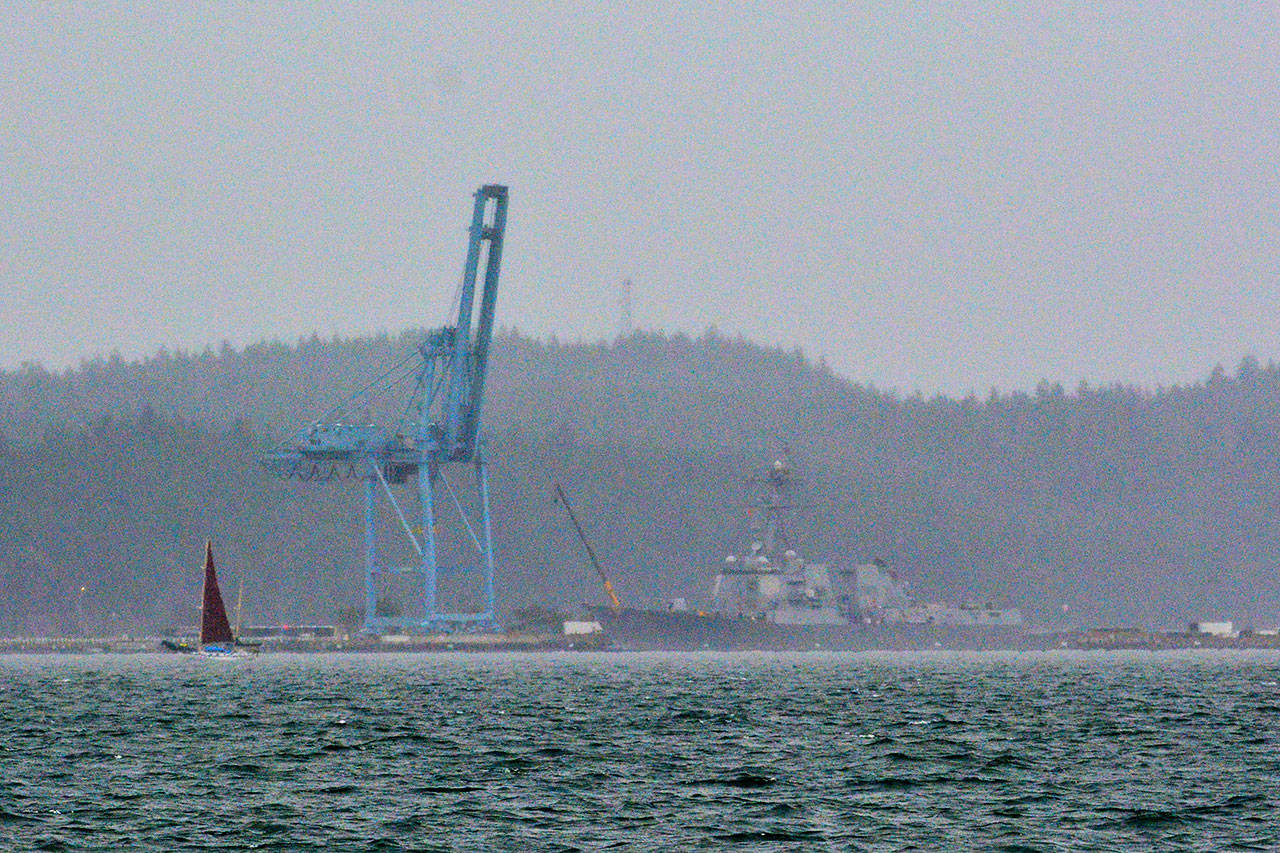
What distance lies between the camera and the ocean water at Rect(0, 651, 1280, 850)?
40.6 metres

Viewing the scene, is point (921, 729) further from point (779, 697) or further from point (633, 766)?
point (779, 697)

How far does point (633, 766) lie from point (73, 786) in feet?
45.1

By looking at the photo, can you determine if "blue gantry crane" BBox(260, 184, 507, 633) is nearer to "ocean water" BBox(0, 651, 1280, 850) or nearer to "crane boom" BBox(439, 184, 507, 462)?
"crane boom" BBox(439, 184, 507, 462)

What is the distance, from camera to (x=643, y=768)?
5397cm

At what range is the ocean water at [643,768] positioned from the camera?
133ft

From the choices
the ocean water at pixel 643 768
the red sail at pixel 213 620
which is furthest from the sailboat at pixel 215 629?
the ocean water at pixel 643 768

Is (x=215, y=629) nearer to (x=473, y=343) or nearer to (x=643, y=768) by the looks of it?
(x=473, y=343)

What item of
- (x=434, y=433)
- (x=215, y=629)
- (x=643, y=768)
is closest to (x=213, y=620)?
(x=215, y=629)

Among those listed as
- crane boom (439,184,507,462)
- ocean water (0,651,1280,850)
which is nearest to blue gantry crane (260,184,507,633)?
crane boom (439,184,507,462)

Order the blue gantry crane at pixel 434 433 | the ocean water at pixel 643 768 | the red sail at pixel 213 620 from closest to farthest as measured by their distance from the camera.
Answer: the ocean water at pixel 643 768 → the red sail at pixel 213 620 → the blue gantry crane at pixel 434 433

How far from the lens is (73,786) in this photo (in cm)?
4994

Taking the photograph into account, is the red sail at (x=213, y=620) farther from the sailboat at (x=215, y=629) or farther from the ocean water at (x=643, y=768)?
the ocean water at (x=643, y=768)

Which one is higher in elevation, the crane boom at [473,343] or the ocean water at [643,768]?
the crane boom at [473,343]

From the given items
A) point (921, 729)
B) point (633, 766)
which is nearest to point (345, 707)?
point (921, 729)
